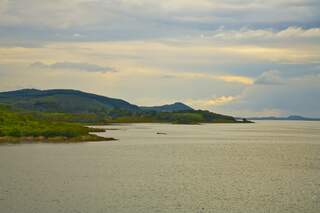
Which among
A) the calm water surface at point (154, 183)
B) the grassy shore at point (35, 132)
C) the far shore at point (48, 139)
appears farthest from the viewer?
the grassy shore at point (35, 132)

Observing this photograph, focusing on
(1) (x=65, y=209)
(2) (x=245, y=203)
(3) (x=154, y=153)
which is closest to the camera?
(1) (x=65, y=209)

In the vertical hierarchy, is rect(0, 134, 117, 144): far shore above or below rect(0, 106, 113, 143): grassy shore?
below

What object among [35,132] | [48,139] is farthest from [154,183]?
[35,132]

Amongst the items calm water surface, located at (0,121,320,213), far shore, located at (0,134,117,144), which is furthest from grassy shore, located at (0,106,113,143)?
calm water surface, located at (0,121,320,213)

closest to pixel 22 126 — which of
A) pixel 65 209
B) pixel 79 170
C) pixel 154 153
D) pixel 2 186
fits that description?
pixel 154 153

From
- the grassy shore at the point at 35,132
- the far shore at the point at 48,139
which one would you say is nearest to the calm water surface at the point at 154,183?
the far shore at the point at 48,139

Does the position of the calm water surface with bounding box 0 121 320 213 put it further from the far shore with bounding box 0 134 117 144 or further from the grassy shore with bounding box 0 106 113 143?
the grassy shore with bounding box 0 106 113 143

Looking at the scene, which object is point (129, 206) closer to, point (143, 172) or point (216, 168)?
point (143, 172)

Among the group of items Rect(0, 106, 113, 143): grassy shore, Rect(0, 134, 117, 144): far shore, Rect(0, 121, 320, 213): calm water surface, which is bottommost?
Rect(0, 121, 320, 213): calm water surface

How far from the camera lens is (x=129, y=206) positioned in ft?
141

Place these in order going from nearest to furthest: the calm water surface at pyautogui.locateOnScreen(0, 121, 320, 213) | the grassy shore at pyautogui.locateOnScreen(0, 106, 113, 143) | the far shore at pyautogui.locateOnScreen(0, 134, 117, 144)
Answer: the calm water surface at pyautogui.locateOnScreen(0, 121, 320, 213) → the far shore at pyautogui.locateOnScreen(0, 134, 117, 144) → the grassy shore at pyautogui.locateOnScreen(0, 106, 113, 143)

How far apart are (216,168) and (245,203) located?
3020 cm

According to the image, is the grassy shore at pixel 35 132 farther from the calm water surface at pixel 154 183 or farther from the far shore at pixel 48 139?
the calm water surface at pixel 154 183

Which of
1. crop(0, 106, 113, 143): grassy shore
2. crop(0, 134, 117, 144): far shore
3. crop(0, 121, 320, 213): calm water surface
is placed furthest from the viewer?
crop(0, 106, 113, 143): grassy shore
